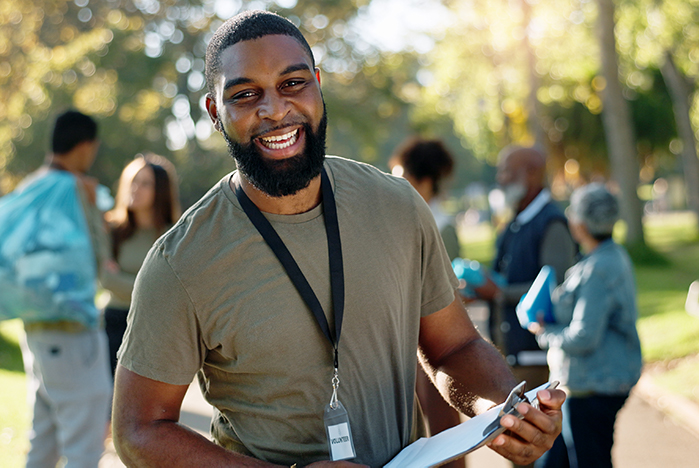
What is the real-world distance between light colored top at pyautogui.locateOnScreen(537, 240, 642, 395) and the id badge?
2.31 m

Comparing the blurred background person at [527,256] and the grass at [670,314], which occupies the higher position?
the blurred background person at [527,256]

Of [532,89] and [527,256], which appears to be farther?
[532,89]

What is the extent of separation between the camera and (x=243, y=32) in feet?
6.98

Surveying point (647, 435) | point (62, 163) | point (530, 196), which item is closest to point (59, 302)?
point (62, 163)

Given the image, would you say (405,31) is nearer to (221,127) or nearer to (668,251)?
(668,251)

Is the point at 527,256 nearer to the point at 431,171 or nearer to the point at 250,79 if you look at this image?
the point at 431,171

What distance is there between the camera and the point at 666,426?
250 inches

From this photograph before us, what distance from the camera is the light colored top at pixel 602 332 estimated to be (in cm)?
394

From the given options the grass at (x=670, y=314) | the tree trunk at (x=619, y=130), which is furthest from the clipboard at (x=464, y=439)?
the tree trunk at (x=619, y=130)

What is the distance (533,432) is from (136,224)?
168 inches

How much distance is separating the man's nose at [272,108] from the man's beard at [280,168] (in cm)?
10

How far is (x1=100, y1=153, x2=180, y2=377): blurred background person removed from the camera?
5.42m

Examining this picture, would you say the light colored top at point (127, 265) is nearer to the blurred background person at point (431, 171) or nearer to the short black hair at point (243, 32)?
the blurred background person at point (431, 171)

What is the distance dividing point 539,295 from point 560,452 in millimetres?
1023
